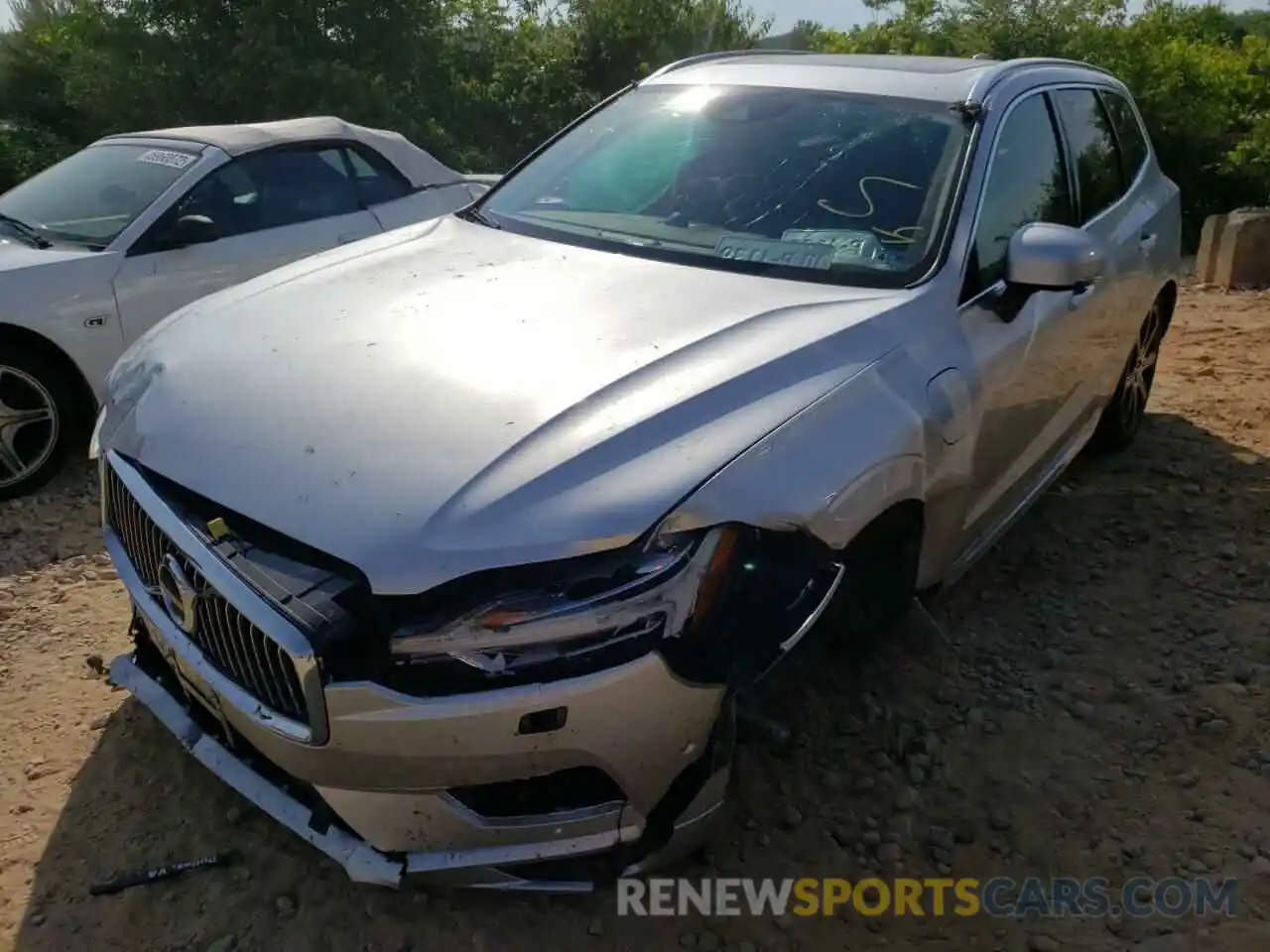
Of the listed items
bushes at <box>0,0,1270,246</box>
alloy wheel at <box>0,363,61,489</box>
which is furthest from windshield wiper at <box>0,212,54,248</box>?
bushes at <box>0,0,1270,246</box>

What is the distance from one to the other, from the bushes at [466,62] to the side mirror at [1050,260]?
10.1m

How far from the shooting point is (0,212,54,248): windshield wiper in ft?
16.1

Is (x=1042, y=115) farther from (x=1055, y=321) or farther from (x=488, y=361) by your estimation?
(x=488, y=361)

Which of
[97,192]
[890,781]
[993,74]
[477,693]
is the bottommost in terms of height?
[890,781]

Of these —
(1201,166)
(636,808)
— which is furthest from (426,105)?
(636,808)

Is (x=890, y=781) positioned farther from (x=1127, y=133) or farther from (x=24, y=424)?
(x=24, y=424)

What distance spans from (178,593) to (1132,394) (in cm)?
422

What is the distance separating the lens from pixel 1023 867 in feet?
8.67

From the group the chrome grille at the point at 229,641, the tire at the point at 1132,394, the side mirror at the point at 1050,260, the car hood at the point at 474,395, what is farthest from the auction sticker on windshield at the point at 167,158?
the tire at the point at 1132,394

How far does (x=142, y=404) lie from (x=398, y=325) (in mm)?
608

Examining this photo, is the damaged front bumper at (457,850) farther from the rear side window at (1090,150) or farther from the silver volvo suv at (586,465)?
the rear side window at (1090,150)

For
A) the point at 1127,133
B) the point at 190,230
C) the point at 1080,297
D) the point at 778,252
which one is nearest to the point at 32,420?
the point at 190,230

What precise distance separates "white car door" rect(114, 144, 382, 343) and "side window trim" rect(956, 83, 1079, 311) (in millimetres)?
3343

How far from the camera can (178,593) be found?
7.54ft
